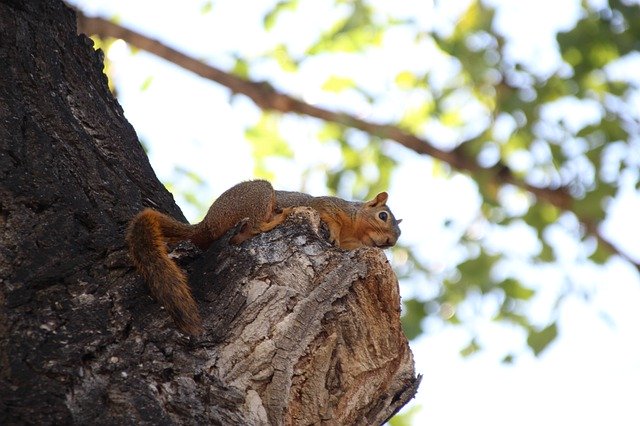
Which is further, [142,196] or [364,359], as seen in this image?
[142,196]

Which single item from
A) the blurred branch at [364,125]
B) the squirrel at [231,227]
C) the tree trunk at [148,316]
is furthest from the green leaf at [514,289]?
the tree trunk at [148,316]

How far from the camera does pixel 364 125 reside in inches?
214

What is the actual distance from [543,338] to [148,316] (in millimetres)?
3158

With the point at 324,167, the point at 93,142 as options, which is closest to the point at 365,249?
the point at 93,142

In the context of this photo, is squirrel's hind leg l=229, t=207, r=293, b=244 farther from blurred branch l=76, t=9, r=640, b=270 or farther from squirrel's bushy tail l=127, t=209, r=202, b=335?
blurred branch l=76, t=9, r=640, b=270

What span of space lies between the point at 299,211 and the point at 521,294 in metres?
3.28

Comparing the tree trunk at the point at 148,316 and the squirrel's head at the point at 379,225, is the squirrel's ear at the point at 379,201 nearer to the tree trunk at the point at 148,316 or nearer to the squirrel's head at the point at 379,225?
the squirrel's head at the point at 379,225

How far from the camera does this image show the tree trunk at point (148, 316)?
73.4 inches

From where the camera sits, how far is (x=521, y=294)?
5363mm

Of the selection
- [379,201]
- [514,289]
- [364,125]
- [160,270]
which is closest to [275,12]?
[364,125]

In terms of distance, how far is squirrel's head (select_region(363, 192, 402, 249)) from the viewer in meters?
4.12

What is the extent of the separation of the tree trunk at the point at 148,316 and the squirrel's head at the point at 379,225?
5.73 ft

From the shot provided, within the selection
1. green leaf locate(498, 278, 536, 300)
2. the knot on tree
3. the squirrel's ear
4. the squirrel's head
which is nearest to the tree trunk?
the knot on tree

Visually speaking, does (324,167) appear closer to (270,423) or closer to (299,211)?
(299,211)
